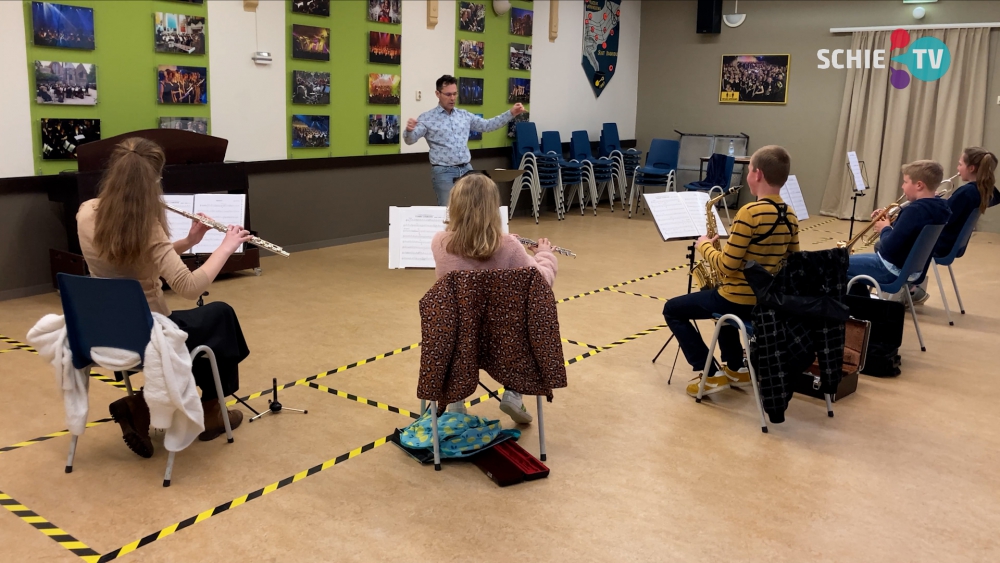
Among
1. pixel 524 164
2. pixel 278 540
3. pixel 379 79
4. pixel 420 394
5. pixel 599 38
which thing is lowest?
pixel 278 540

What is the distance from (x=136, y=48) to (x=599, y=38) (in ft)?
22.1

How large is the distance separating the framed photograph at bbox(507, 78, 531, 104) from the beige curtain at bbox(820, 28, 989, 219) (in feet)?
13.7

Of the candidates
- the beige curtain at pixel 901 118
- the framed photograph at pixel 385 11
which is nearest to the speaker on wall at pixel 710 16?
the beige curtain at pixel 901 118

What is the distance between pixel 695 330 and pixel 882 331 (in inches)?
46.8

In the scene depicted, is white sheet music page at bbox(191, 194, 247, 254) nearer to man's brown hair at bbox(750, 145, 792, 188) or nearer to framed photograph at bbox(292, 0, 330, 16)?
man's brown hair at bbox(750, 145, 792, 188)

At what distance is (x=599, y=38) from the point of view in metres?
11.2

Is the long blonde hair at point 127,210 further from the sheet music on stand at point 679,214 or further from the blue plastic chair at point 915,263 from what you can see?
the blue plastic chair at point 915,263

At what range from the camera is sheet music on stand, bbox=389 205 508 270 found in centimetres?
390

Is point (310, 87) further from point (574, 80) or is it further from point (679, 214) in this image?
point (574, 80)

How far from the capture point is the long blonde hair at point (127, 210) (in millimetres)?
2973

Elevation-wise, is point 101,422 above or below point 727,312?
below

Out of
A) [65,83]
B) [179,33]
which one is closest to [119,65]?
[65,83]

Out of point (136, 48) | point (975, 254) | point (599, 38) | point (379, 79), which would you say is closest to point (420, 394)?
point (136, 48)

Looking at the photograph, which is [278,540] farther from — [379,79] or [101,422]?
[379,79]
